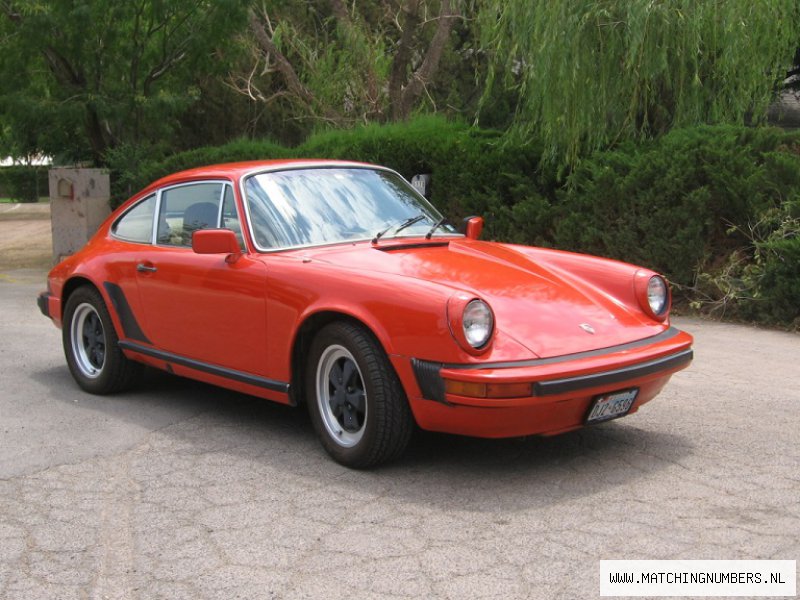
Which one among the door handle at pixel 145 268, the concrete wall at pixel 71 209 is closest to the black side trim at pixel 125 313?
the door handle at pixel 145 268

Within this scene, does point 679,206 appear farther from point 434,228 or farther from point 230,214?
point 230,214

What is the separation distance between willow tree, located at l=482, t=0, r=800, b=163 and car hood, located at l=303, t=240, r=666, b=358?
5313mm

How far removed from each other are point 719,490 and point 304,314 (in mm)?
2116

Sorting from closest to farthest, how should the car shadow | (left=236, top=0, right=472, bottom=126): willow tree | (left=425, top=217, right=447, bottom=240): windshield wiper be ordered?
the car shadow, (left=425, top=217, right=447, bottom=240): windshield wiper, (left=236, top=0, right=472, bottom=126): willow tree

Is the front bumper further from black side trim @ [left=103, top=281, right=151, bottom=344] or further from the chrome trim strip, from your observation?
black side trim @ [left=103, top=281, right=151, bottom=344]

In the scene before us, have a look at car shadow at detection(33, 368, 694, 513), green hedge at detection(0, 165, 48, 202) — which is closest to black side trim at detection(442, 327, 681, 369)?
car shadow at detection(33, 368, 694, 513)

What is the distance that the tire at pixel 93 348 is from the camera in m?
6.57

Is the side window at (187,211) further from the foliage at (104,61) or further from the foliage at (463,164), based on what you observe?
the foliage at (104,61)

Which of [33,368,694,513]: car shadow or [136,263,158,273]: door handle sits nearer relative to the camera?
[33,368,694,513]: car shadow

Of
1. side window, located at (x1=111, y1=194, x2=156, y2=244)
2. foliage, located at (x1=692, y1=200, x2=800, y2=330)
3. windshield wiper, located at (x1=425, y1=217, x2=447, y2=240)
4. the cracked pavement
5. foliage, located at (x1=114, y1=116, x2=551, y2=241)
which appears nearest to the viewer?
the cracked pavement

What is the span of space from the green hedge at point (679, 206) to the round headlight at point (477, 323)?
513 cm

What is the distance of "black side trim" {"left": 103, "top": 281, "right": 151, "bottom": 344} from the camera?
633cm

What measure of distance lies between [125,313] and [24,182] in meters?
37.0

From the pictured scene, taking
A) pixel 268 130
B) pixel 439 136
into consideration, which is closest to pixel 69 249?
pixel 439 136
